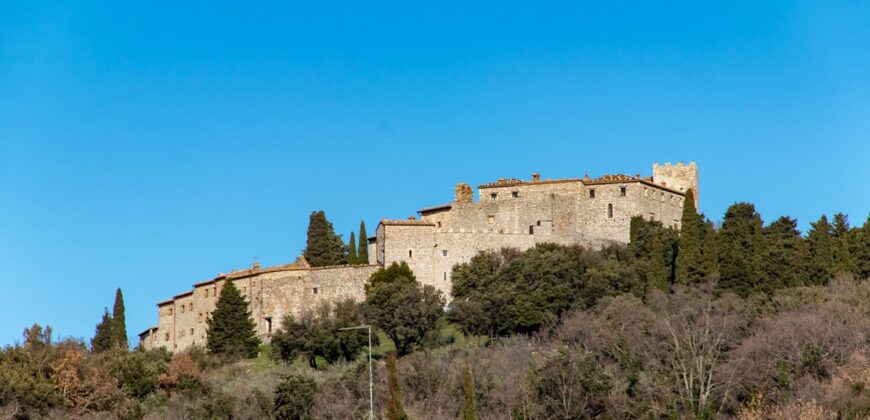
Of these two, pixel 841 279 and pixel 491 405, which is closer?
pixel 491 405

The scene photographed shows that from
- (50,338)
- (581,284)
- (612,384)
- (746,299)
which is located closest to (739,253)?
(746,299)

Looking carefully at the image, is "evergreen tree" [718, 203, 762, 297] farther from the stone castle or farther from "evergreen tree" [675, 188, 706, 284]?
the stone castle

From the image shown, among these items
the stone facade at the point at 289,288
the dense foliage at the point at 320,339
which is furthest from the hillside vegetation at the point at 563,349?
the stone facade at the point at 289,288

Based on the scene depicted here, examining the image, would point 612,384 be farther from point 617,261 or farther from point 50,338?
point 50,338

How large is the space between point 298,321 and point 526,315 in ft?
35.8

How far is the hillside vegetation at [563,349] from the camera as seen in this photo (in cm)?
4759

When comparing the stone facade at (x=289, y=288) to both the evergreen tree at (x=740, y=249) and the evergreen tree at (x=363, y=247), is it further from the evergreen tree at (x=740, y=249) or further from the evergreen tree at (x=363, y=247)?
the evergreen tree at (x=740, y=249)

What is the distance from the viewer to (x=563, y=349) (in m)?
49.3

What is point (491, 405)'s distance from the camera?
4862 centimetres

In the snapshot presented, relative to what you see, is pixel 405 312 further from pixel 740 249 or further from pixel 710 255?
pixel 740 249

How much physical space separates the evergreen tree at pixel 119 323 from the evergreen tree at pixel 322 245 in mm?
9813

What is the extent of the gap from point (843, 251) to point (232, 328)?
29.0m

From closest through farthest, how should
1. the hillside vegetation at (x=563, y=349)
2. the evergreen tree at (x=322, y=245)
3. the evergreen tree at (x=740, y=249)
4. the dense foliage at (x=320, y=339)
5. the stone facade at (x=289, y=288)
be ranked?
the hillside vegetation at (x=563, y=349) → the dense foliage at (x=320, y=339) → the evergreen tree at (x=740, y=249) → the stone facade at (x=289, y=288) → the evergreen tree at (x=322, y=245)

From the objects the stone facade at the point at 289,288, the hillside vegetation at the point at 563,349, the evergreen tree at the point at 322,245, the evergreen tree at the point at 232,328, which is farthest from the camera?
the evergreen tree at the point at 322,245
